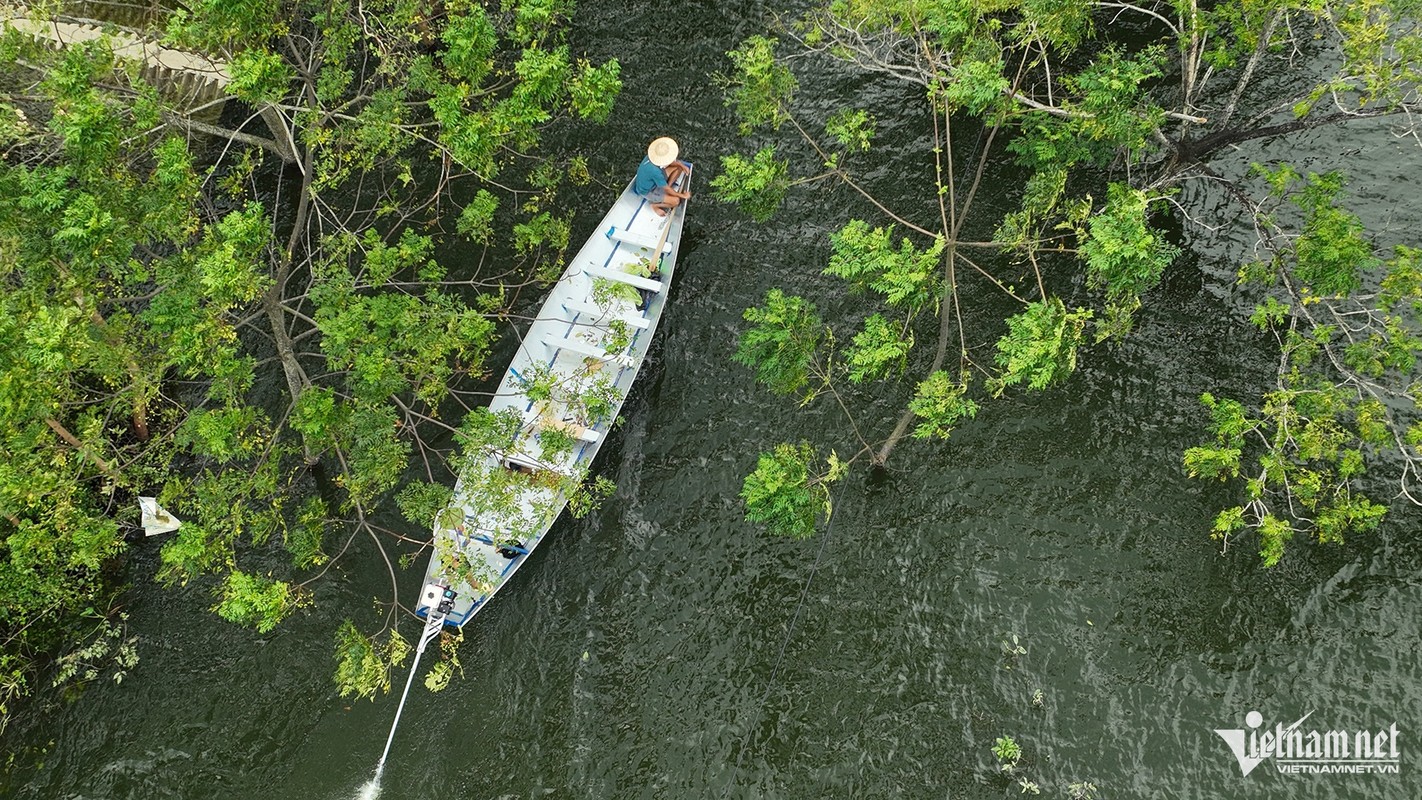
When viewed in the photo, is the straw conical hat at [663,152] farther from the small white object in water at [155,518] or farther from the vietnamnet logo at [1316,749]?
the vietnamnet logo at [1316,749]

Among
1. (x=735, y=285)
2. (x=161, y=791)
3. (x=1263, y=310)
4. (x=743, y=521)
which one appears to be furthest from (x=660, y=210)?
(x=161, y=791)

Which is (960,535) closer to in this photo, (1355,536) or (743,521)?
(743,521)

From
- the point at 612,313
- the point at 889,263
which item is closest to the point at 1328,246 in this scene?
the point at 889,263

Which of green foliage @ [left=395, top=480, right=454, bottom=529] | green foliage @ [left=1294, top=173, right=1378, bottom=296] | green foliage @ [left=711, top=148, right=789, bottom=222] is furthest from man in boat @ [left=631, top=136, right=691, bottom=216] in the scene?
green foliage @ [left=1294, top=173, right=1378, bottom=296]

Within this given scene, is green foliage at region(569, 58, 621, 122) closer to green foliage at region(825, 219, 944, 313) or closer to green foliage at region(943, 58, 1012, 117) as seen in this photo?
green foliage at region(825, 219, 944, 313)

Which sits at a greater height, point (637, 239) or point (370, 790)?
point (637, 239)

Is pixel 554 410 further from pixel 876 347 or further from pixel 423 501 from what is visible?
pixel 876 347

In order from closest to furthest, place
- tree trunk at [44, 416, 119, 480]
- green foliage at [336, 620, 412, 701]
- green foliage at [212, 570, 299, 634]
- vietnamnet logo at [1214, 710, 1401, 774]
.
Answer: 1. green foliage at [212, 570, 299, 634]
2. tree trunk at [44, 416, 119, 480]
3. green foliage at [336, 620, 412, 701]
4. vietnamnet logo at [1214, 710, 1401, 774]
